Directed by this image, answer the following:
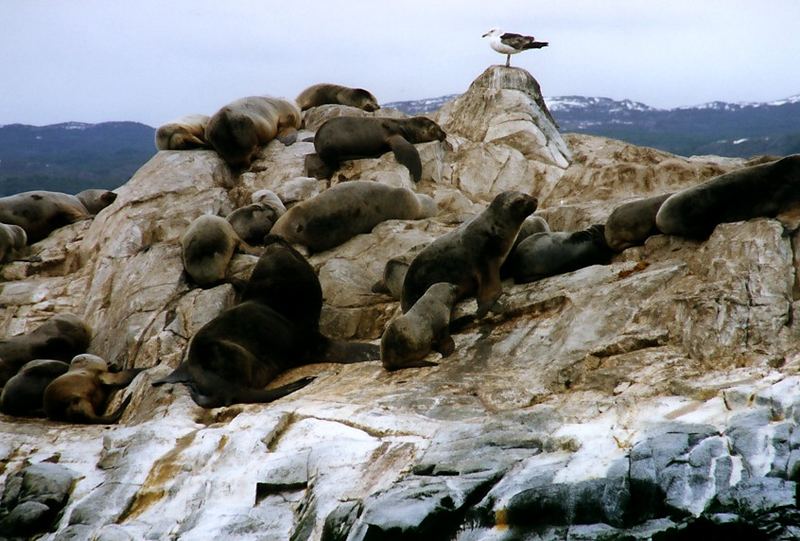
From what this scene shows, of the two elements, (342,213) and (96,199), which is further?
(96,199)

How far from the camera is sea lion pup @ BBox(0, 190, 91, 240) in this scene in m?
15.3

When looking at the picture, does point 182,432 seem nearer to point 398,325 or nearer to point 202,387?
point 202,387

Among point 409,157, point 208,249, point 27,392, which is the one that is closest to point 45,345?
point 27,392

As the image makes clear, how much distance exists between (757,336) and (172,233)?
8167 millimetres

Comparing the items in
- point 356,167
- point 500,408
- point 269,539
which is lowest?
point 269,539

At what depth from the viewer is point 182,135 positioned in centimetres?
1545

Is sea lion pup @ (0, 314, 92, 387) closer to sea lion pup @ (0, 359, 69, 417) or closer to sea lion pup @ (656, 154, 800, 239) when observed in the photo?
sea lion pup @ (0, 359, 69, 417)

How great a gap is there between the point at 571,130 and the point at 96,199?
70.9 meters

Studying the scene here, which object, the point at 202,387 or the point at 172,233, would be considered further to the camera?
the point at 172,233

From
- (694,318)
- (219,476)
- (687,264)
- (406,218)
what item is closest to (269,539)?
(219,476)

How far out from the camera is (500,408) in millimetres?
7293

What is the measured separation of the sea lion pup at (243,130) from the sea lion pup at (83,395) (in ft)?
16.8

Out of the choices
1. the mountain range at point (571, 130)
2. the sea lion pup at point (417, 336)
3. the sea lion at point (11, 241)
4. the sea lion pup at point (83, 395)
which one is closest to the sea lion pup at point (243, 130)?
the sea lion at point (11, 241)

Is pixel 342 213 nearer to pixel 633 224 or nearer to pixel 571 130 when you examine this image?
pixel 633 224
